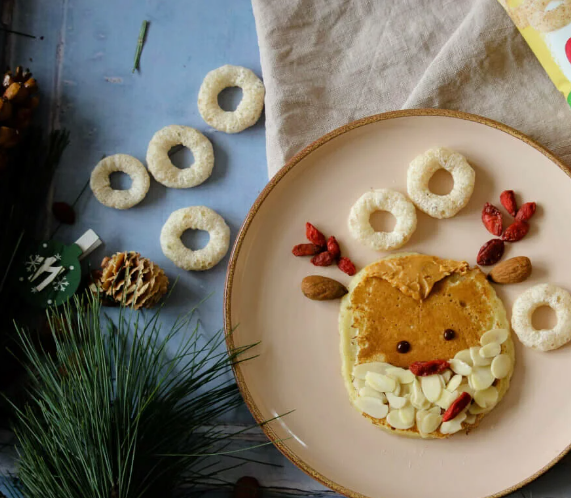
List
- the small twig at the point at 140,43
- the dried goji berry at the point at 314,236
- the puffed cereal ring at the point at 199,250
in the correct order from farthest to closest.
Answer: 1. the small twig at the point at 140,43
2. the puffed cereal ring at the point at 199,250
3. the dried goji berry at the point at 314,236

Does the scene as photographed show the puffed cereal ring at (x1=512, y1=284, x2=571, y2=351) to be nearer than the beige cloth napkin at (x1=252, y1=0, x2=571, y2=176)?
Yes

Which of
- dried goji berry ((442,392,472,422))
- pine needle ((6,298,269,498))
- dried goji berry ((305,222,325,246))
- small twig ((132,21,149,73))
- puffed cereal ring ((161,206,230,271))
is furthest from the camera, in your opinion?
small twig ((132,21,149,73))

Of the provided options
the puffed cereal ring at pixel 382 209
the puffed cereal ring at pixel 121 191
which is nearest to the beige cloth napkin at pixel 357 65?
the puffed cereal ring at pixel 382 209

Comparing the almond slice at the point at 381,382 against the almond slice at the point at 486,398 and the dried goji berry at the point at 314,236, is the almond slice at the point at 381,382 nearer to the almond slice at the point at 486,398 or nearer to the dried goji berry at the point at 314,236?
the almond slice at the point at 486,398

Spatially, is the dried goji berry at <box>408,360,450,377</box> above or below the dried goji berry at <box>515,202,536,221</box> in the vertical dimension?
below

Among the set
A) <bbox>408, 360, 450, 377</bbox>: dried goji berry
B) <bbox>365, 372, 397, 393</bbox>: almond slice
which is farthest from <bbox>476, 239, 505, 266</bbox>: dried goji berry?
<bbox>365, 372, 397, 393</bbox>: almond slice

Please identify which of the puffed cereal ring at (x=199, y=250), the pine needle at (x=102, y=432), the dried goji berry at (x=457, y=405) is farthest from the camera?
the puffed cereal ring at (x=199, y=250)

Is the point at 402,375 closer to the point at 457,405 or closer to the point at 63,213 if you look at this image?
the point at 457,405

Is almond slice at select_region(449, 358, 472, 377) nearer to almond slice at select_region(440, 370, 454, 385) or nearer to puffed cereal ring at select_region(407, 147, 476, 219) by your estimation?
almond slice at select_region(440, 370, 454, 385)
